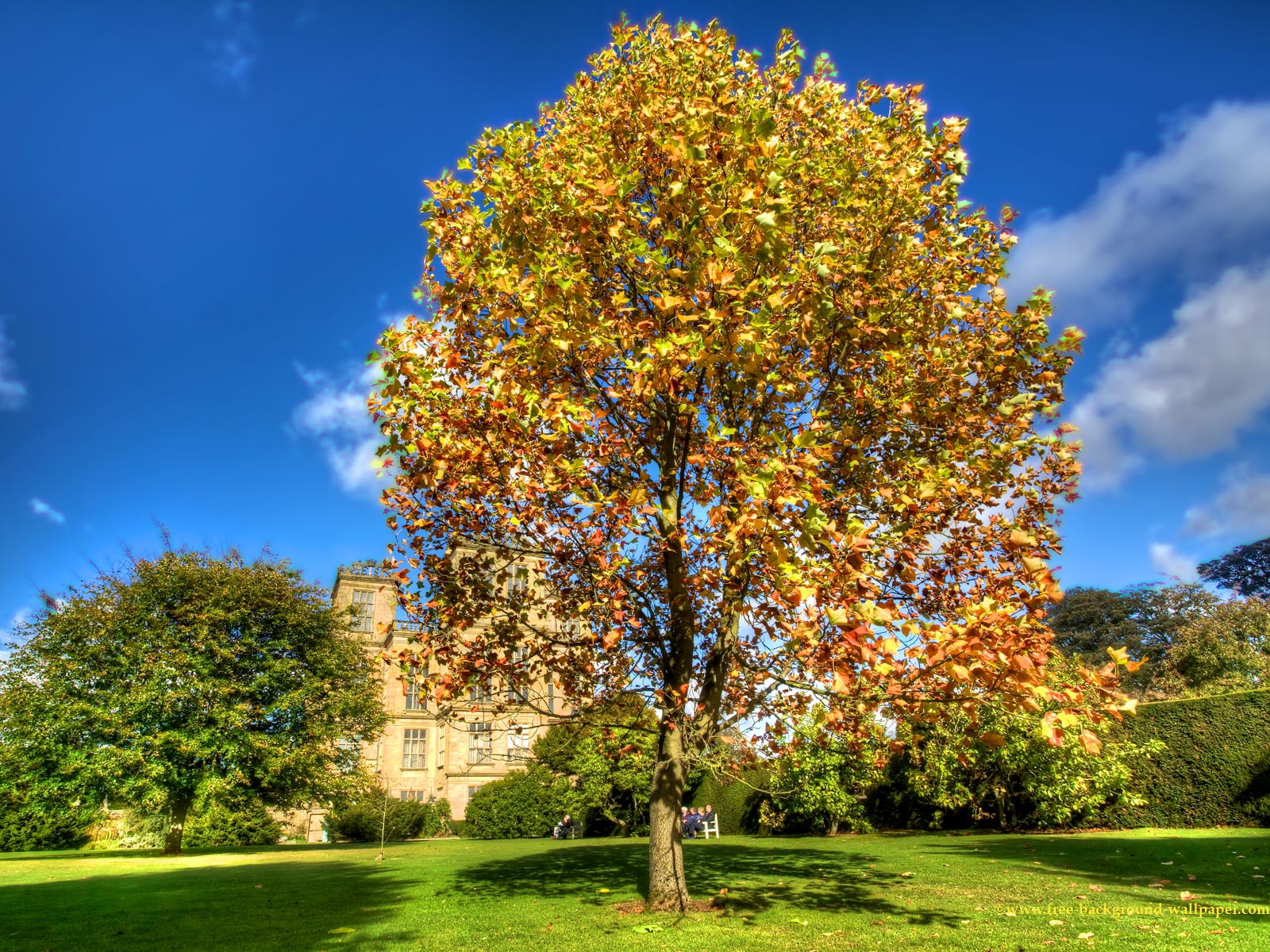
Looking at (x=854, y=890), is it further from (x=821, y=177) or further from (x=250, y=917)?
(x=821, y=177)

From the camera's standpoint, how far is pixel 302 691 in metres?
23.9

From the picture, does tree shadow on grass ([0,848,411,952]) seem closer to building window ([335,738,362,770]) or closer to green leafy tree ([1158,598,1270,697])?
building window ([335,738,362,770])

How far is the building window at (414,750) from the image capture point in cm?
4247

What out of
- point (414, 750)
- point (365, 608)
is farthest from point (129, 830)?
point (365, 608)

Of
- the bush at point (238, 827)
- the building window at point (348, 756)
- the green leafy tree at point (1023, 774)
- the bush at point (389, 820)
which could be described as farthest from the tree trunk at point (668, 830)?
the bush at point (389, 820)

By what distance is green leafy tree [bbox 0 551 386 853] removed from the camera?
21031 mm

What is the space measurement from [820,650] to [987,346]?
4141mm

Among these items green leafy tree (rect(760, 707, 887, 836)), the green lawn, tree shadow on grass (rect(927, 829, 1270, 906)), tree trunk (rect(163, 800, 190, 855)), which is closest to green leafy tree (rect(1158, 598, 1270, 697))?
green leafy tree (rect(760, 707, 887, 836))

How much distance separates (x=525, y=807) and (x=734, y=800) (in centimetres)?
861

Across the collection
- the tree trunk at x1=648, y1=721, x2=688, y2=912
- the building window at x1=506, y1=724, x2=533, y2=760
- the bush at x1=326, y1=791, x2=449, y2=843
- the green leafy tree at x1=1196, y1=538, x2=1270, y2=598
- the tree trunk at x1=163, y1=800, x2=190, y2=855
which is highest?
the green leafy tree at x1=1196, y1=538, x2=1270, y2=598

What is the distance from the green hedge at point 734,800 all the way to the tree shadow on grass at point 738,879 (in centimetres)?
1015

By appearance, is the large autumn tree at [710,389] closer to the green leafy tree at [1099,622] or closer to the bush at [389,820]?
the bush at [389,820]

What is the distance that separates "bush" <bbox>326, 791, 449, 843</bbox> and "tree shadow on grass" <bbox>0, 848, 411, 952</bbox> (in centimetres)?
1744

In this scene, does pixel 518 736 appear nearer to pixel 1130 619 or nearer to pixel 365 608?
pixel 365 608
